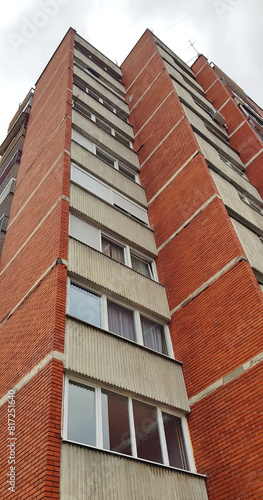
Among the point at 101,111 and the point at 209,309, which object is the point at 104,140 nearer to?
the point at 101,111

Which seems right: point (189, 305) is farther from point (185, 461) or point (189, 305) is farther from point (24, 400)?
point (24, 400)

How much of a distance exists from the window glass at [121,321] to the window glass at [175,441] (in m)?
2.04

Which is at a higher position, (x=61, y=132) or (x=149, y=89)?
(x=149, y=89)

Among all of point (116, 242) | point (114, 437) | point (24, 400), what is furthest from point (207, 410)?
point (116, 242)

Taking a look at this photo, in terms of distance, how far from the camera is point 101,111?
18.3m

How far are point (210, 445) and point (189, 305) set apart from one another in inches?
133

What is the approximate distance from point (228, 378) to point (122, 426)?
2.39 m

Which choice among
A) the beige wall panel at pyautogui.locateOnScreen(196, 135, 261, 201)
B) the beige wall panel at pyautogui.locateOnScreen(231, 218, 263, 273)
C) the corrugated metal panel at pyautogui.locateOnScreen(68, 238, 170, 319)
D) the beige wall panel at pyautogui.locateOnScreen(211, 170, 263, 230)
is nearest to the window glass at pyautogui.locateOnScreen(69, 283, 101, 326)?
the corrugated metal panel at pyautogui.locateOnScreen(68, 238, 170, 319)

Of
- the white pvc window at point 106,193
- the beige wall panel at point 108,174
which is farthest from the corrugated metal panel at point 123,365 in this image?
the beige wall panel at point 108,174

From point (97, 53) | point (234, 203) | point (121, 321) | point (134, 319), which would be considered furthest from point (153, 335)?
point (97, 53)

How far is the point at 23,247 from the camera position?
1184cm

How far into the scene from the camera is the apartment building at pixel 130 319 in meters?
6.70

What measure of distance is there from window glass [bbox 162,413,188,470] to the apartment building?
27 mm

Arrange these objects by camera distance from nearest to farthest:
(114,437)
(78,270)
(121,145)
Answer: (114,437)
(78,270)
(121,145)
